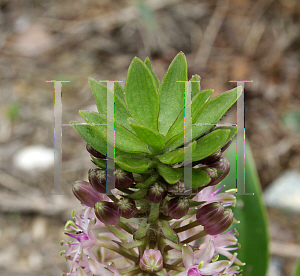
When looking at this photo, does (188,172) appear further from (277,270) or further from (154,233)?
(277,270)

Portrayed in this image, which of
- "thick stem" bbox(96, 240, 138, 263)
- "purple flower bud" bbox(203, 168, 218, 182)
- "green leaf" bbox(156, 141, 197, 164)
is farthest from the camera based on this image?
"thick stem" bbox(96, 240, 138, 263)

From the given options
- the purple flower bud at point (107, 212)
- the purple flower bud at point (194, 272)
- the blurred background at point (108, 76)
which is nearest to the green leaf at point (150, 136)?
the purple flower bud at point (107, 212)

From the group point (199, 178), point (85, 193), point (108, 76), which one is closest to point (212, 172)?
point (199, 178)

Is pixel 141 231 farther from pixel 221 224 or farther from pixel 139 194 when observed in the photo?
pixel 221 224

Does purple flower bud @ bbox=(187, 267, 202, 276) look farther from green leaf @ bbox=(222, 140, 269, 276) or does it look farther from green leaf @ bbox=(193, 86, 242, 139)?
green leaf @ bbox=(222, 140, 269, 276)

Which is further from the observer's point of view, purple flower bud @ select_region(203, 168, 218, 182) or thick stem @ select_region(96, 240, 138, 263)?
thick stem @ select_region(96, 240, 138, 263)

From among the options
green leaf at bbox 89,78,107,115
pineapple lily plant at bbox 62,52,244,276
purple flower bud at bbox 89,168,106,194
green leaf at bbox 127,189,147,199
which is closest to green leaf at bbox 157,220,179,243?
pineapple lily plant at bbox 62,52,244,276

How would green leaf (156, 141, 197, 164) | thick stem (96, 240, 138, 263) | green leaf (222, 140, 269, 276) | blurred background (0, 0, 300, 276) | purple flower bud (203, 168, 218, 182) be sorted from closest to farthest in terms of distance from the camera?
green leaf (156, 141, 197, 164) → purple flower bud (203, 168, 218, 182) → thick stem (96, 240, 138, 263) → green leaf (222, 140, 269, 276) → blurred background (0, 0, 300, 276)

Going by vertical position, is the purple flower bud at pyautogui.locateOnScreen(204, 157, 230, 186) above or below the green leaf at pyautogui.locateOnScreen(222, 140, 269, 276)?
above
